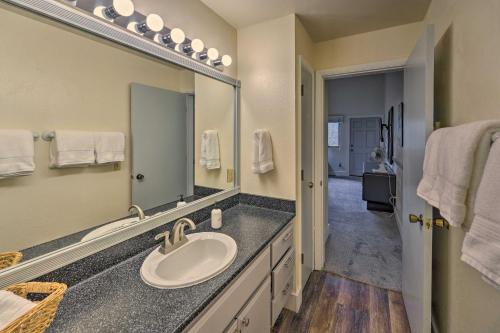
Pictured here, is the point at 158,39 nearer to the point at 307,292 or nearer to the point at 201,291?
the point at 201,291

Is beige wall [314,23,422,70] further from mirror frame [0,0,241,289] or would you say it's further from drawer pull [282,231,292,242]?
drawer pull [282,231,292,242]

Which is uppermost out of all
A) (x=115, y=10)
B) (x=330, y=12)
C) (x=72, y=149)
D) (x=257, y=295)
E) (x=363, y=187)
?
(x=330, y=12)

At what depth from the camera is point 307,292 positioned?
6.90ft

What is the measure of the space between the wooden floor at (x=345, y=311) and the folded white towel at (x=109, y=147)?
1.63m

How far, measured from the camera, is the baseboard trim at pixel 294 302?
73.5 inches

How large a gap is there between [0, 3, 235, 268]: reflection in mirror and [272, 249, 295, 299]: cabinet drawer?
2.68ft

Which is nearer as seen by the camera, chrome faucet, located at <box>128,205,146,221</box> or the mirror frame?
the mirror frame

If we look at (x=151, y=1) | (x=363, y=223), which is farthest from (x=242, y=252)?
(x=363, y=223)

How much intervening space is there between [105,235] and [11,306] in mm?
396

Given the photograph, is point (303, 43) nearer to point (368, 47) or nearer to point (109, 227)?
point (368, 47)

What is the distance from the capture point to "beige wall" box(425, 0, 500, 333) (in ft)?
2.85

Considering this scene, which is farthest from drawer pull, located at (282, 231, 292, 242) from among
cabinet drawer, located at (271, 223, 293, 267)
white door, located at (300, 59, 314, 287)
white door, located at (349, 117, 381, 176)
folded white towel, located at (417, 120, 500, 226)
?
white door, located at (349, 117, 381, 176)

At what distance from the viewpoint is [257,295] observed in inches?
50.6

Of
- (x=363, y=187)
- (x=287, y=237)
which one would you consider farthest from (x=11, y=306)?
(x=363, y=187)
